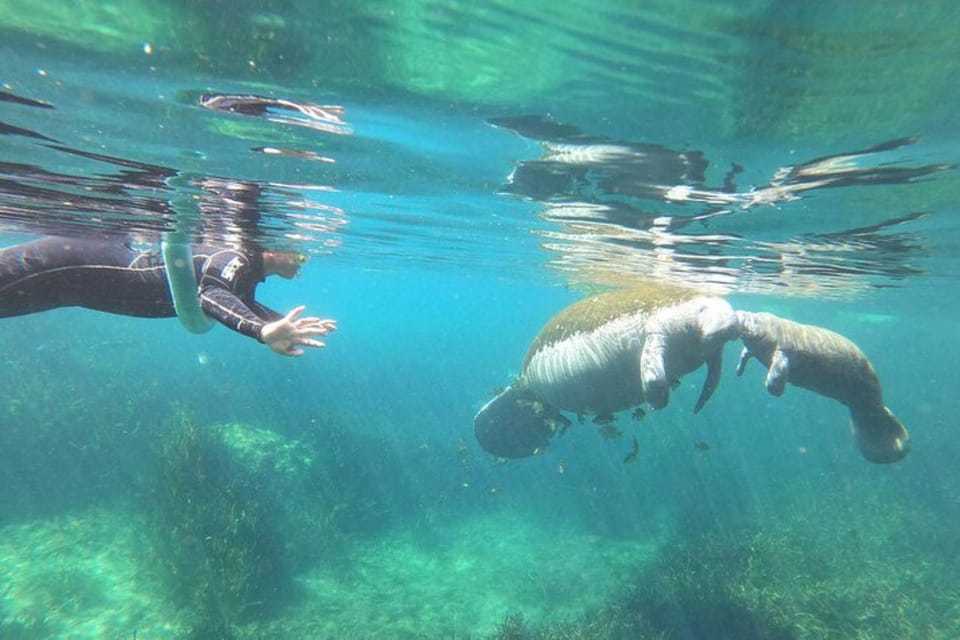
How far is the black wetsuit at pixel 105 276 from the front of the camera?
5445 millimetres

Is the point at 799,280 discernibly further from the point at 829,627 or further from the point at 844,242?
the point at 829,627

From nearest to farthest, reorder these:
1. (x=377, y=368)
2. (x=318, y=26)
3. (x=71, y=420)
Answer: (x=318, y=26)
(x=71, y=420)
(x=377, y=368)

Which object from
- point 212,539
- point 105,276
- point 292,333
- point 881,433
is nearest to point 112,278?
point 105,276

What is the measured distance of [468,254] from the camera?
2486 centimetres

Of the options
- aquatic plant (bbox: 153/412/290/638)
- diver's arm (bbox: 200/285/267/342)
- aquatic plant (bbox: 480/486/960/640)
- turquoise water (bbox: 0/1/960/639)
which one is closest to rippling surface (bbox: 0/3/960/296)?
turquoise water (bbox: 0/1/960/639)

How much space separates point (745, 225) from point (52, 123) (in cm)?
1310

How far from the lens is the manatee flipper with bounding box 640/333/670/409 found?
7.42 meters

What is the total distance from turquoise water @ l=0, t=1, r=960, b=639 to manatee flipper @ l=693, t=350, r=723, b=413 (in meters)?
3.01

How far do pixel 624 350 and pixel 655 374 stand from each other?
1.21m

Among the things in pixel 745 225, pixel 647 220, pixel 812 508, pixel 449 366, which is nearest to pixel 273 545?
pixel 647 220

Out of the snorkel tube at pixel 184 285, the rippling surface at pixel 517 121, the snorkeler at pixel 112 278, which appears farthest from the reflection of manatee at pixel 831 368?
the snorkel tube at pixel 184 285

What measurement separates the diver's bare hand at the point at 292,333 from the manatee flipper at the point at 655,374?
15.0 feet

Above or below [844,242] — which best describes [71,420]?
below

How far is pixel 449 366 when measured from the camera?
6084cm
